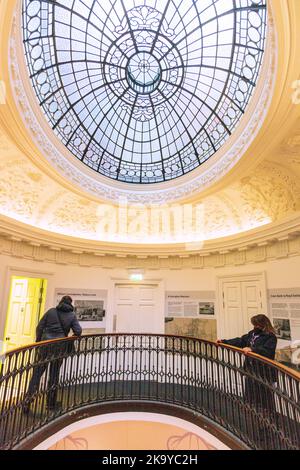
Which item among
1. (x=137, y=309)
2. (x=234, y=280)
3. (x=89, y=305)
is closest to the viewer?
(x=234, y=280)

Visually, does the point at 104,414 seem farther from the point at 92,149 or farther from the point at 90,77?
the point at 90,77

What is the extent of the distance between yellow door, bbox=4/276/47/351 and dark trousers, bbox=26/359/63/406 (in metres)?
2.28

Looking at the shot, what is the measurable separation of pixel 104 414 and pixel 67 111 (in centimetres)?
686

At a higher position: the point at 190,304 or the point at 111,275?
the point at 111,275

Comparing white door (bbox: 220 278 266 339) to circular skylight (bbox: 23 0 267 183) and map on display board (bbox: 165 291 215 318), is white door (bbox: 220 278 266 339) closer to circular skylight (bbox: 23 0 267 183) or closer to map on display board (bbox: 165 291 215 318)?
map on display board (bbox: 165 291 215 318)

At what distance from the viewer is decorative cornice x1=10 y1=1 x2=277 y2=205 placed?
Answer: 3408 millimetres

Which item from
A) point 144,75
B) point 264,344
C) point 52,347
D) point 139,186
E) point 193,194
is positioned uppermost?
point 144,75

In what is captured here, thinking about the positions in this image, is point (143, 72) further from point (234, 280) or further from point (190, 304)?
point (190, 304)

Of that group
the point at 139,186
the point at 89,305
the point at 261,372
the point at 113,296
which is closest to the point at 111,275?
the point at 113,296

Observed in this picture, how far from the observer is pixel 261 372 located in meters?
3.35

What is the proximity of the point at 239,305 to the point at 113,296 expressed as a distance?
3614mm

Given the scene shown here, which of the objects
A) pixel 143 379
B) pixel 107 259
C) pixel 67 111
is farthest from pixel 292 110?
pixel 143 379

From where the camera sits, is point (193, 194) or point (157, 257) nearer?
point (193, 194)

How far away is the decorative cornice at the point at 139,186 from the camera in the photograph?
3408 millimetres
